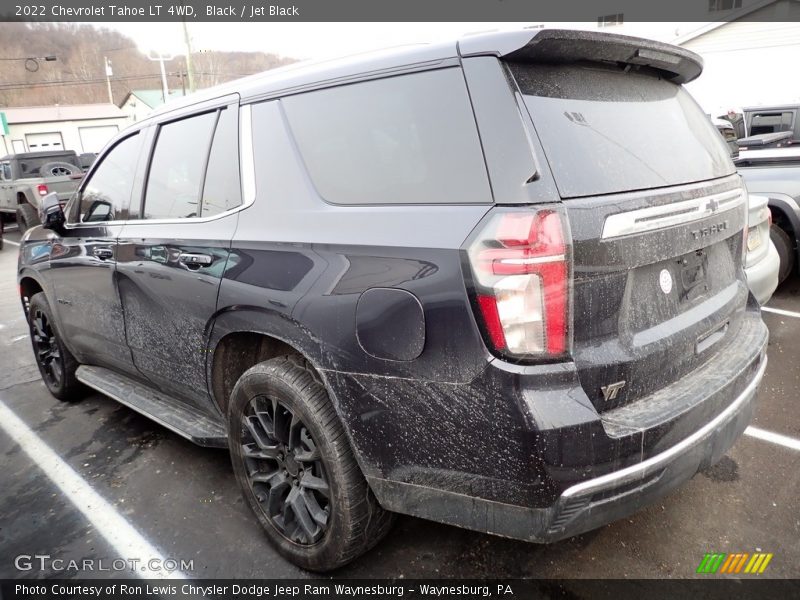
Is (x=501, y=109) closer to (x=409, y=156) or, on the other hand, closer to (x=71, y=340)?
(x=409, y=156)

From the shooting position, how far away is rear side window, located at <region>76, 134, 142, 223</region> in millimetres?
3193

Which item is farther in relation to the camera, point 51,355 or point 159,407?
point 51,355

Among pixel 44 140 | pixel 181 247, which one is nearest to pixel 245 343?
pixel 181 247

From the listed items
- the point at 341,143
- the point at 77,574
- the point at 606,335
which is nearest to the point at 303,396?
the point at 341,143

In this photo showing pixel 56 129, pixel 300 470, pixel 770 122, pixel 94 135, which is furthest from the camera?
pixel 94 135

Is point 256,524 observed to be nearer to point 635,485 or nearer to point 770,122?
point 635,485

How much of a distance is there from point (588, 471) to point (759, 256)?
3211 mm

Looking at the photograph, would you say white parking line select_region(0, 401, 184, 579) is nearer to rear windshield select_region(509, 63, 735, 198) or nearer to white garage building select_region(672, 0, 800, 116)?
rear windshield select_region(509, 63, 735, 198)

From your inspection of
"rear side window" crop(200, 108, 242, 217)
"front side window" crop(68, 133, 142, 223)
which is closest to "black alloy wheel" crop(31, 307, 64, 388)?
"front side window" crop(68, 133, 142, 223)

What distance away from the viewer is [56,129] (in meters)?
47.0

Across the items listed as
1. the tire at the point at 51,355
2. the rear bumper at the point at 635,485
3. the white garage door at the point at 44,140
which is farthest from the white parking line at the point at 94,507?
the white garage door at the point at 44,140

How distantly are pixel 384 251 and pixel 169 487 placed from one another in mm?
2105

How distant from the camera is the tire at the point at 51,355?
13.2ft

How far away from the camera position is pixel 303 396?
6.79 feet
